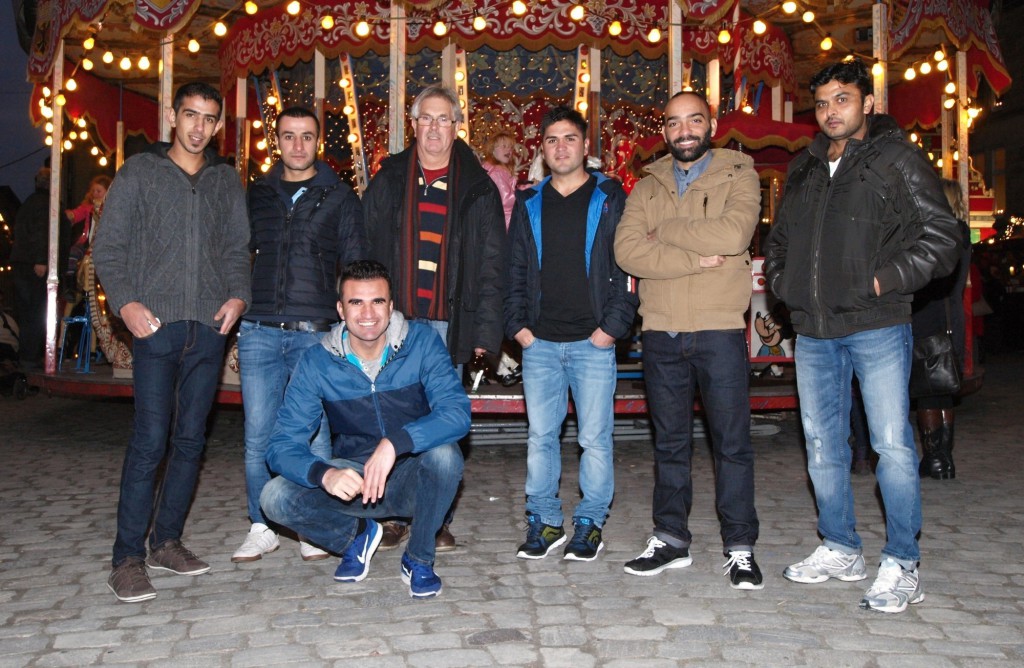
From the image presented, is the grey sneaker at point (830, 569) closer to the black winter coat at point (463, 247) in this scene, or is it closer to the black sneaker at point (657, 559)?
the black sneaker at point (657, 559)

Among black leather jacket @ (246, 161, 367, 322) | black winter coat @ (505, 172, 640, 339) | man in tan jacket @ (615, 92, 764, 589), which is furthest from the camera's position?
black leather jacket @ (246, 161, 367, 322)

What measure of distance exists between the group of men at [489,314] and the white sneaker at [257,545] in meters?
0.01

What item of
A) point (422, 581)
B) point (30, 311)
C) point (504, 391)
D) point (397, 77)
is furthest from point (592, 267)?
Answer: point (30, 311)

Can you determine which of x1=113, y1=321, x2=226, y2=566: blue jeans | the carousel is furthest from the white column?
x1=113, y1=321, x2=226, y2=566: blue jeans

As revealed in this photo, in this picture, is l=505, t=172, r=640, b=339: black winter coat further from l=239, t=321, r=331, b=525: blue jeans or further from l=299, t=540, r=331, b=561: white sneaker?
l=299, t=540, r=331, b=561: white sneaker

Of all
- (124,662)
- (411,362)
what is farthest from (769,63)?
(124,662)

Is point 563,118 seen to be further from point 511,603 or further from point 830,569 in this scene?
point 830,569

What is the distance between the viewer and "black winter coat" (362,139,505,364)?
475 centimetres

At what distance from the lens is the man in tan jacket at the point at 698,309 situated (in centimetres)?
430

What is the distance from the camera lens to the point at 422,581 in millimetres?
4109

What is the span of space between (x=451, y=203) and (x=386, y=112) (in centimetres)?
669

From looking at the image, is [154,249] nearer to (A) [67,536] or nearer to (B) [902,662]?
(A) [67,536]

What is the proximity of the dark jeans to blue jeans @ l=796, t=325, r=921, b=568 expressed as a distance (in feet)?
33.2

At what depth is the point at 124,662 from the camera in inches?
134
